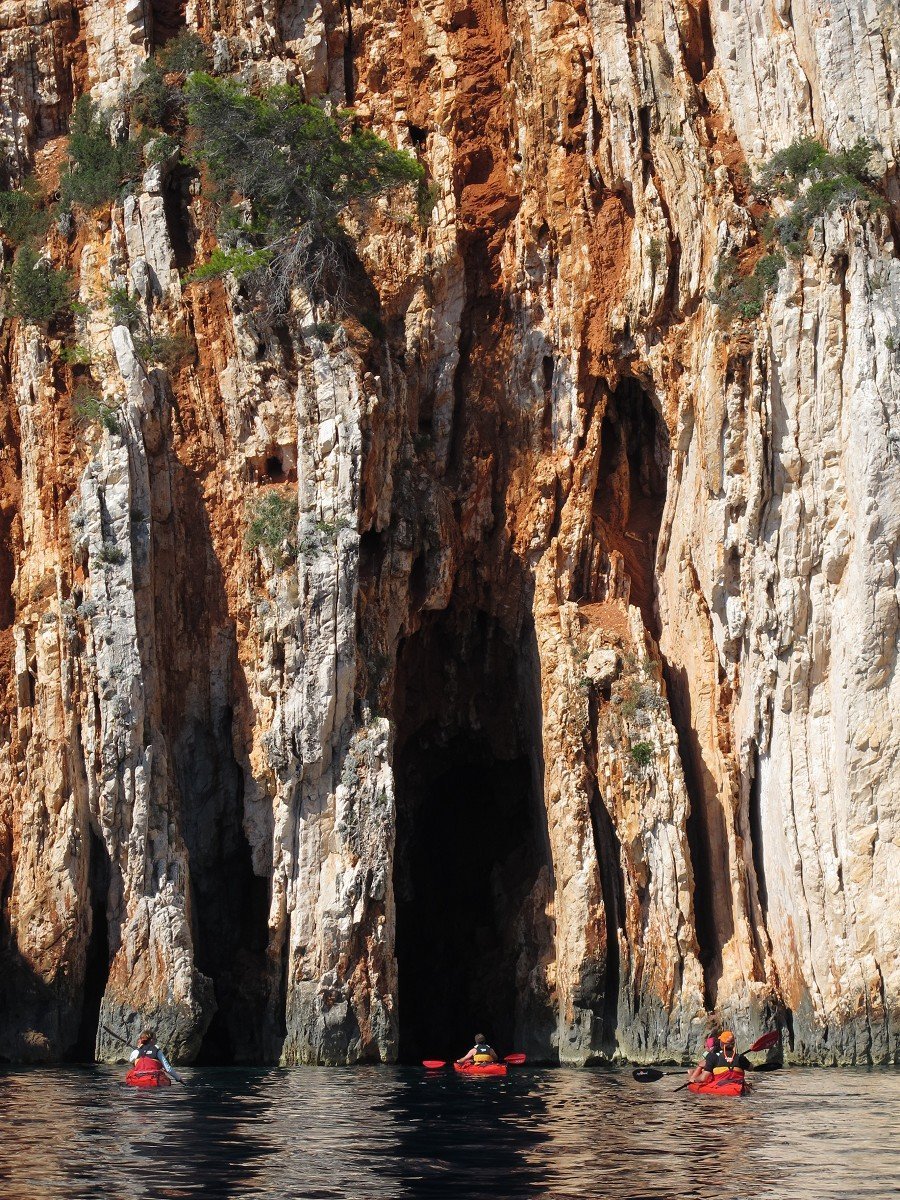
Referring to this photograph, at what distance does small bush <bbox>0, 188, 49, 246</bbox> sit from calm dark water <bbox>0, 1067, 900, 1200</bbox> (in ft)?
63.0

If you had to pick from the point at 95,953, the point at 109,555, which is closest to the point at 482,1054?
the point at 95,953

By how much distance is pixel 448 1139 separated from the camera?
18.3 m

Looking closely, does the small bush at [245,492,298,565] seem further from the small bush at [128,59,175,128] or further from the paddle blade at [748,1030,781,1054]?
the paddle blade at [748,1030,781,1054]

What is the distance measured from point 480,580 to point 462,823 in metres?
→ 5.98

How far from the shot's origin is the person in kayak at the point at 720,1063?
76.8 ft

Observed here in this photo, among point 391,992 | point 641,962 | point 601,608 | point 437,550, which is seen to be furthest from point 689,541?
point 391,992

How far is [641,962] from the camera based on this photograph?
2958 centimetres

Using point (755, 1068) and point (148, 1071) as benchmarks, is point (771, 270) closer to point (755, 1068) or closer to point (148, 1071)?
point (755, 1068)

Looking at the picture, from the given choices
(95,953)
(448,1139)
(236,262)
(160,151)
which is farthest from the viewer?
(160,151)

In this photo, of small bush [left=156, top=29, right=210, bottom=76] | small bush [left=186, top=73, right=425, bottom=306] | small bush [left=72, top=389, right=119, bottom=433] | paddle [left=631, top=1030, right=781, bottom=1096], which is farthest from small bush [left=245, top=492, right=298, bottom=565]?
paddle [left=631, top=1030, right=781, bottom=1096]

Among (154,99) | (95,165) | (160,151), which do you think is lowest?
(160,151)

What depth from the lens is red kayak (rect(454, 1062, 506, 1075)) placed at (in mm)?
26641

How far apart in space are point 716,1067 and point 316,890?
30.1 ft

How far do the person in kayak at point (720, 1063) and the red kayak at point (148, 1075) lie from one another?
8.29 metres
